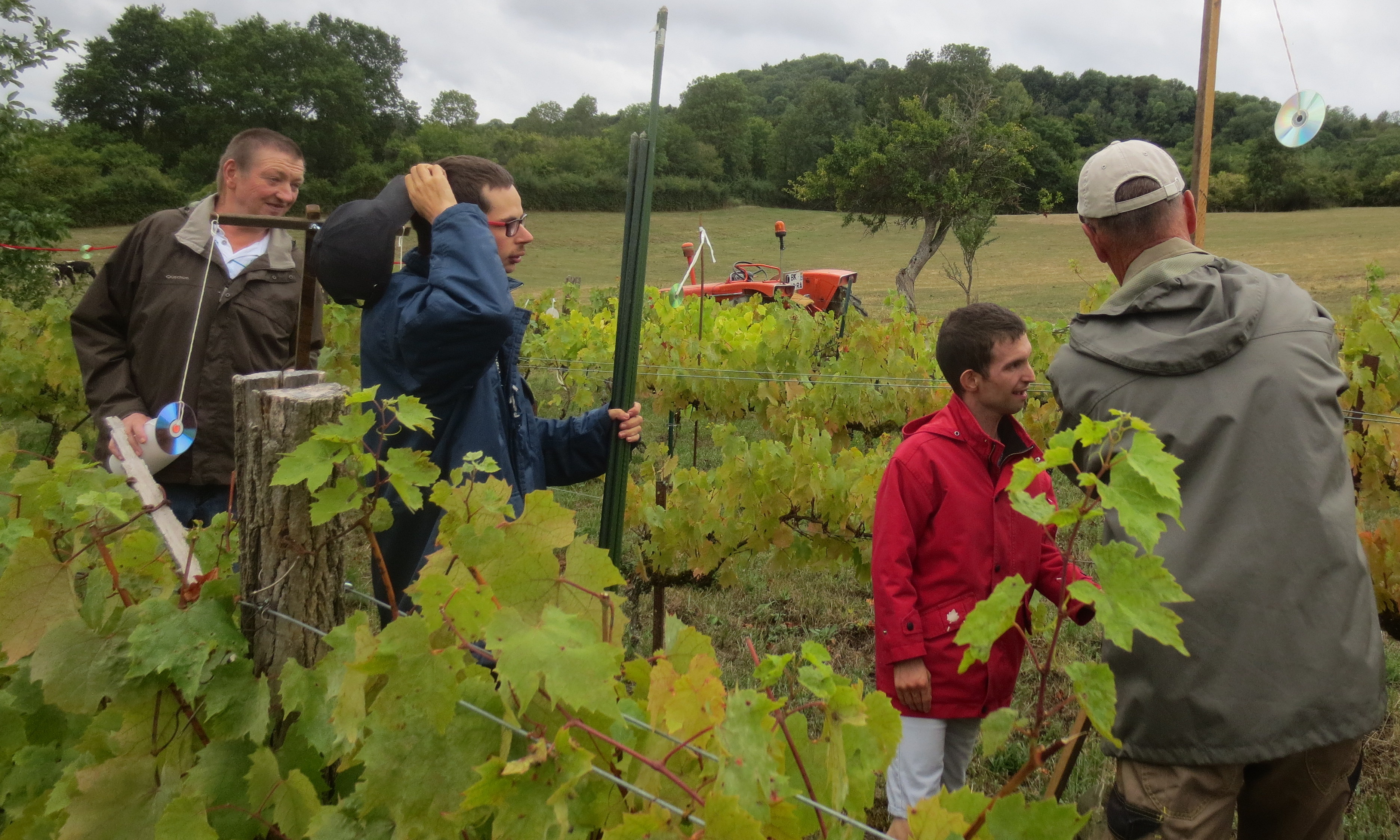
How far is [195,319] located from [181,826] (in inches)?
64.2

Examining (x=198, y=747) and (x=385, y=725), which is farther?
(x=198, y=747)

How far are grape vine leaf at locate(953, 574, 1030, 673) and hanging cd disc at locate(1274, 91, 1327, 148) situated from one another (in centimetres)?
284

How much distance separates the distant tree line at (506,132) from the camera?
1390 inches

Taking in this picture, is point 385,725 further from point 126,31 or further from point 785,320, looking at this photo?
point 126,31

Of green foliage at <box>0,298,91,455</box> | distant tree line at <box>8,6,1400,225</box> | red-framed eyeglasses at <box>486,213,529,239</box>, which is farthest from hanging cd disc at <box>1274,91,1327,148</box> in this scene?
distant tree line at <box>8,6,1400,225</box>

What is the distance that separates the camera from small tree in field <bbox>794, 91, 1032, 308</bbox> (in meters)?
25.0

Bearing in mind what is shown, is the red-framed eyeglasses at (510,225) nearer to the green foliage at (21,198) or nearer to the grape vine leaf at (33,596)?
the grape vine leaf at (33,596)

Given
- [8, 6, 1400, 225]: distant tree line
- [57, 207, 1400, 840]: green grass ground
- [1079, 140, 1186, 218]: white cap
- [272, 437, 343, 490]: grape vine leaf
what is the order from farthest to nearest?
[8, 6, 1400, 225]: distant tree line < [57, 207, 1400, 840]: green grass ground < [1079, 140, 1186, 218]: white cap < [272, 437, 343, 490]: grape vine leaf

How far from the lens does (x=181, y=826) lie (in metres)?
1.20

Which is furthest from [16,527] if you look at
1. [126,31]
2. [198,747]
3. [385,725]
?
[126,31]

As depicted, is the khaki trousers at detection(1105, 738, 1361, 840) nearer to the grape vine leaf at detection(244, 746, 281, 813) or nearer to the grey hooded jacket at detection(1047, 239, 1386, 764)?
the grey hooded jacket at detection(1047, 239, 1386, 764)

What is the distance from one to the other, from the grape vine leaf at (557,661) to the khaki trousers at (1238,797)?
100 centimetres

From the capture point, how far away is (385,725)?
98 centimetres

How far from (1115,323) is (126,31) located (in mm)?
55529
